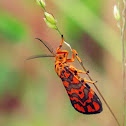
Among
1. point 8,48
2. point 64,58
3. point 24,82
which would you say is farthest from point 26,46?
point 64,58

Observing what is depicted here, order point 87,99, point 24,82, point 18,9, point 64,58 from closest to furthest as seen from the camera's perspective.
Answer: point 87,99
point 64,58
point 24,82
point 18,9

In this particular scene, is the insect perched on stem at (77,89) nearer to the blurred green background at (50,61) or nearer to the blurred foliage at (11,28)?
the blurred green background at (50,61)

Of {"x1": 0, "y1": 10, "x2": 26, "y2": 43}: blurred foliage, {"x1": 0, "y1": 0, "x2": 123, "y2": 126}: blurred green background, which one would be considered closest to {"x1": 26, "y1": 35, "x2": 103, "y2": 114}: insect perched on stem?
{"x1": 0, "y1": 0, "x2": 123, "y2": 126}: blurred green background

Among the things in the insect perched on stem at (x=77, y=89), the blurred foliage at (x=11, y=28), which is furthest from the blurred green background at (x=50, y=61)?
the insect perched on stem at (x=77, y=89)

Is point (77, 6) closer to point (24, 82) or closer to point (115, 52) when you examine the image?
point (115, 52)

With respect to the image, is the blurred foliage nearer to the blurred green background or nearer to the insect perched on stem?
the blurred green background
